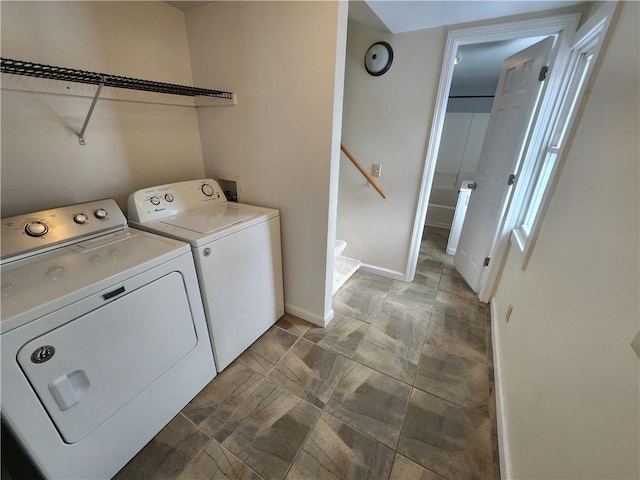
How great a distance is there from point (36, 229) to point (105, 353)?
0.68 metres

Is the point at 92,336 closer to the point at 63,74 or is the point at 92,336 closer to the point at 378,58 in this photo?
the point at 63,74

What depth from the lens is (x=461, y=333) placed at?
197 centimetres

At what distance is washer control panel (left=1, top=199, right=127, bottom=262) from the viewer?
1080 mm

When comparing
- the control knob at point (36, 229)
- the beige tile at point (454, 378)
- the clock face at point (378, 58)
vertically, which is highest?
the clock face at point (378, 58)

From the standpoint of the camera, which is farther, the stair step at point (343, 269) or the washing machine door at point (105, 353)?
the stair step at point (343, 269)

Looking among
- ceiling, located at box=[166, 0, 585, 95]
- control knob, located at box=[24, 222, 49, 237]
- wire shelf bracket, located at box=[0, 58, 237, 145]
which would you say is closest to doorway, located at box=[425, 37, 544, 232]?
ceiling, located at box=[166, 0, 585, 95]

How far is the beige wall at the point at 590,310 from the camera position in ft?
2.16

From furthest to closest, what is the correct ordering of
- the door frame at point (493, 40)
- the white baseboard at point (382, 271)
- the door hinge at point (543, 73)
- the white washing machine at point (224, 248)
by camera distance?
the white baseboard at point (382, 271) < the door hinge at point (543, 73) < the door frame at point (493, 40) < the white washing machine at point (224, 248)

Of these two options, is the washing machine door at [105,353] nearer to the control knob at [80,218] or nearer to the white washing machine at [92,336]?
the white washing machine at [92,336]

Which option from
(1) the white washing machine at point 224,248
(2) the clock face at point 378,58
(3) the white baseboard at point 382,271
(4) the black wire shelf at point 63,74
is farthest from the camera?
(3) the white baseboard at point 382,271

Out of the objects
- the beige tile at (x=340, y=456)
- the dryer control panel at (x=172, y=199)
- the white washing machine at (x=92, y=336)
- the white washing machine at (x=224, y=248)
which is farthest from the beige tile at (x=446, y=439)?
the dryer control panel at (x=172, y=199)

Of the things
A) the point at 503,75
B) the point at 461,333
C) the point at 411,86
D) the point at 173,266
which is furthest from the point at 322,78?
the point at 461,333

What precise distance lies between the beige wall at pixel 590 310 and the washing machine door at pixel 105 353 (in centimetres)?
156

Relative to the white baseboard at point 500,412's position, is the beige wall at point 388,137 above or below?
above
